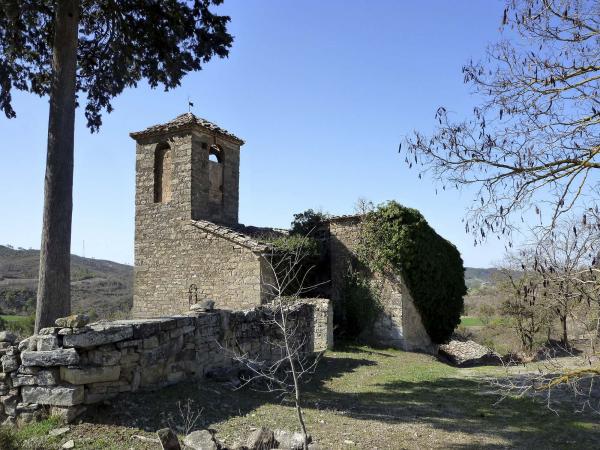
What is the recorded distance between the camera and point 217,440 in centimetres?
552

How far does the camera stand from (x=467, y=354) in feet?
66.3

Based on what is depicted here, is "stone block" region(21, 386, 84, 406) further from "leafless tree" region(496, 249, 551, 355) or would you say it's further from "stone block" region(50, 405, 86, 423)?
"leafless tree" region(496, 249, 551, 355)

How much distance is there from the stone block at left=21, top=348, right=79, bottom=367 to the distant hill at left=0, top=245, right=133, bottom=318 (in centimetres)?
1993

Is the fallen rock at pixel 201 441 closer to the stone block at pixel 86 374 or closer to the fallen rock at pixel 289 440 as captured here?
the fallen rock at pixel 289 440

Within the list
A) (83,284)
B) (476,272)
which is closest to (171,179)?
(83,284)

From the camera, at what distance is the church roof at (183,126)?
54.5ft

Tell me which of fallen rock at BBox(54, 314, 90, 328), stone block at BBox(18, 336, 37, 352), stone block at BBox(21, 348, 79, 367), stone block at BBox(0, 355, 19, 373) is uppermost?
fallen rock at BBox(54, 314, 90, 328)

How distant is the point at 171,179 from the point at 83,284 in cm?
2788

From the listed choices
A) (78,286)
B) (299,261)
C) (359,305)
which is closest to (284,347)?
(299,261)

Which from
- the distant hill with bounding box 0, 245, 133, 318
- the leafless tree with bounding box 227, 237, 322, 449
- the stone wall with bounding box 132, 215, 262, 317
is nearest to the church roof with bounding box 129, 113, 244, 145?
the stone wall with bounding box 132, 215, 262, 317

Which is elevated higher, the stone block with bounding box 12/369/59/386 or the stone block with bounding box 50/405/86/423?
the stone block with bounding box 12/369/59/386

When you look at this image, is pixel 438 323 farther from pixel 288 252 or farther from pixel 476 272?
pixel 476 272

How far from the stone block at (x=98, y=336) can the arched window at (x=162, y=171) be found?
11193 mm

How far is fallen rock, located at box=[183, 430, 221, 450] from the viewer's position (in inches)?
207
